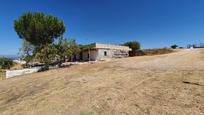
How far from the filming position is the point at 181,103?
5.70 meters

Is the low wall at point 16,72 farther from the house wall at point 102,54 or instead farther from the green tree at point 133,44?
the green tree at point 133,44

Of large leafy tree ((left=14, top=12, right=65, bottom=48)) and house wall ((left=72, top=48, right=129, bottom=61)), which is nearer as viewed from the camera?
large leafy tree ((left=14, top=12, right=65, bottom=48))

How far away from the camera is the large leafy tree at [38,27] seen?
A: 2411cm

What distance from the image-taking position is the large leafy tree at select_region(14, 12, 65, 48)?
79.1ft

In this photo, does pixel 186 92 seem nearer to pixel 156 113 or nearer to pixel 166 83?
pixel 166 83

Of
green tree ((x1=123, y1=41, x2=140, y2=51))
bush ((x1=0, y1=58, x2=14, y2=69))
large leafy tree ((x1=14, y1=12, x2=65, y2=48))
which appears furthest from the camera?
green tree ((x1=123, y1=41, x2=140, y2=51))

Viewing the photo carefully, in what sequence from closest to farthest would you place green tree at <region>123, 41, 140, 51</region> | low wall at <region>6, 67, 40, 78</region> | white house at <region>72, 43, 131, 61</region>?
low wall at <region>6, 67, 40, 78</region> < white house at <region>72, 43, 131, 61</region> < green tree at <region>123, 41, 140, 51</region>

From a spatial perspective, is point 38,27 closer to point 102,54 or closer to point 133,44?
point 102,54

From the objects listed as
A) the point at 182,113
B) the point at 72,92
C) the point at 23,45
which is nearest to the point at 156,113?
the point at 182,113

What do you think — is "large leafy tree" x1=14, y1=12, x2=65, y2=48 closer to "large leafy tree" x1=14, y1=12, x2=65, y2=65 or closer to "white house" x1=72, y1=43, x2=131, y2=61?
"large leafy tree" x1=14, y1=12, x2=65, y2=65

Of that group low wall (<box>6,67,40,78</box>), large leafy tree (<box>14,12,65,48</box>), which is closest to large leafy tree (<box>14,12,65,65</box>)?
large leafy tree (<box>14,12,65,48</box>)

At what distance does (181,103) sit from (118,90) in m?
2.93

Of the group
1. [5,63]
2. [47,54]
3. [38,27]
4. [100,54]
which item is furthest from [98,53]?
[5,63]

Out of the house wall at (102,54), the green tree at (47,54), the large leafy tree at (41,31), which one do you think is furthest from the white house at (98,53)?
the green tree at (47,54)
